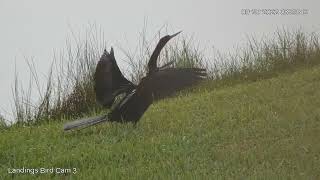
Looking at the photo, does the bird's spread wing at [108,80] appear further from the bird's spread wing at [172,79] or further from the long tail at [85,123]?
the bird's spread wing at [172,79]

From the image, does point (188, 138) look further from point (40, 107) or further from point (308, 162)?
point (40, 107)

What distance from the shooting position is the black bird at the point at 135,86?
5.39 meters

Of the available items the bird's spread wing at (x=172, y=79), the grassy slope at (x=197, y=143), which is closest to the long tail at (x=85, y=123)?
the grassy slope at (x=197, y=143)

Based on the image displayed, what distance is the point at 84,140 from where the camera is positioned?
5406 millimetres

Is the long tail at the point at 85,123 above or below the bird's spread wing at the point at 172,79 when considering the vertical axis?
below

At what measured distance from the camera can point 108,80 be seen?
556 centimetres

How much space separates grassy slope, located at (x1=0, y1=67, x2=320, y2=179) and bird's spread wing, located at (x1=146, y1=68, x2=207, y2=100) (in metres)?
0.40

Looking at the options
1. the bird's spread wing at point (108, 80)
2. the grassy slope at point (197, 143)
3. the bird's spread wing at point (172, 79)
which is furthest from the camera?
the bird's spread wing at point (108, 80)

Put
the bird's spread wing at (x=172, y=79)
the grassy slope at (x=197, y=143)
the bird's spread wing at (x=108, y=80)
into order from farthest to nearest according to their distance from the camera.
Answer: the bird's spread wing at (x=108, y=80) → the bird's spread wing at (x=172, y=79) → the grassy slope at (x=197, y=143)

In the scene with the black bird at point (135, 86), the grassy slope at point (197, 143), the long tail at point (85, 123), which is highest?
the black bird at point (135, 86)

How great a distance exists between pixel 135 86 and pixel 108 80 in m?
0.26

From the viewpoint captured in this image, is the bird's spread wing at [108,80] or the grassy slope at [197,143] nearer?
the grassy slope at [197,143]

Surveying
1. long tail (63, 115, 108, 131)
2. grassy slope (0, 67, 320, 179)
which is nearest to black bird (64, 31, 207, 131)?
A: long tail (63, 115, 108, 131)

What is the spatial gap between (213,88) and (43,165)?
3875 millimetres
